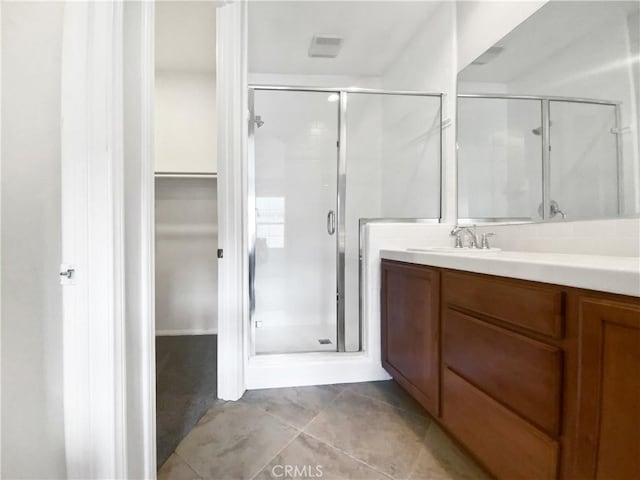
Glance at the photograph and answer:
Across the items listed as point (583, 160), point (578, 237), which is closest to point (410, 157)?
point (583, 160)

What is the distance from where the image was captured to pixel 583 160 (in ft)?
4.09

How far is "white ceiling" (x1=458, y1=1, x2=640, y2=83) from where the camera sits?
3.77 ft

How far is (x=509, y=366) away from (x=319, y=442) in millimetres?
901

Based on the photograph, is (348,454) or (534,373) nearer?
(534,373)

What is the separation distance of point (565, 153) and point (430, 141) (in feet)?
→ 3.45

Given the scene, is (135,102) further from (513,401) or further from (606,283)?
(513,401)

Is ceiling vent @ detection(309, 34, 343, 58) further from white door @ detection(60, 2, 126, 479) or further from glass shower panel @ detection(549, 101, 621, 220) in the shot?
white door @ detection(60, 2, 126, 479)

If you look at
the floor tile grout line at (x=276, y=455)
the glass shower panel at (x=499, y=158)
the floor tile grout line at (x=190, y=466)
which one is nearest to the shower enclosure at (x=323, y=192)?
the glass shower panel at (x=499, y=158)

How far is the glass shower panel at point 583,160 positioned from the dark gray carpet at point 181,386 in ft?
6.72

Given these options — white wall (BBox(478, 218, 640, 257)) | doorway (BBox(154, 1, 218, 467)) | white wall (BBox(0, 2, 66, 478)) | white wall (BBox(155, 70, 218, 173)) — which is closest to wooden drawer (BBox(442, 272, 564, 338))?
white wall (BBox(478, 218, 640, 257))

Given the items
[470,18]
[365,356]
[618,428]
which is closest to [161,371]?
[365,356]

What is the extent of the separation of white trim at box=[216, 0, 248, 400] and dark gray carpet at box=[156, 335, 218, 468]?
0.17 metres

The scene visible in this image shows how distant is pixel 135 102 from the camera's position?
0.90 m

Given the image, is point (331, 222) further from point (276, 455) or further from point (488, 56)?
point (276, 455)
